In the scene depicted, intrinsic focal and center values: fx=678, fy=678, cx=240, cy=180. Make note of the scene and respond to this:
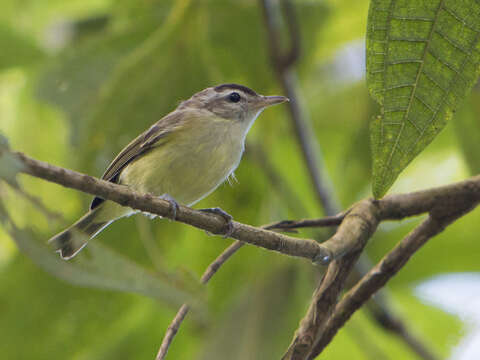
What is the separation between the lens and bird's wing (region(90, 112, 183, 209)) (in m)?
2.20

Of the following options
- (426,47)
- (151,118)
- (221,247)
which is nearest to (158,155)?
(151,118)

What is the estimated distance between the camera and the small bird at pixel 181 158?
217 cm

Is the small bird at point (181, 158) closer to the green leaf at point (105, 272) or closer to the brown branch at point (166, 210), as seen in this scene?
the brown branch at point (166, 210)

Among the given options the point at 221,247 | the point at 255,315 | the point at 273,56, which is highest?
the point at 273,56

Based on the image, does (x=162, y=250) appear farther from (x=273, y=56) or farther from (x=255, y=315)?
(x=273, y=56)

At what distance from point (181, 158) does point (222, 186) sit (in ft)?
1.89

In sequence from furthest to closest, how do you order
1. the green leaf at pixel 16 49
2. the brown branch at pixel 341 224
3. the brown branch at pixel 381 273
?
1. the green leaf at pixel 16 49
2. the brown branch at pixel 381 273
3. the brown branch at pixel 341 224

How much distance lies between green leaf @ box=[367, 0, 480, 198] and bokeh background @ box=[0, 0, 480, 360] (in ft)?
3.58

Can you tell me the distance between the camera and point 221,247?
2676 millimetres

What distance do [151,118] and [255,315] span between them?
30.5 inches

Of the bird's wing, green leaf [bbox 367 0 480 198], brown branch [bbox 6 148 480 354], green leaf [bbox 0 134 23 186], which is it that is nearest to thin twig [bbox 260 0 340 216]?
the bird's wing

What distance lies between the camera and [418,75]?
1.11 m

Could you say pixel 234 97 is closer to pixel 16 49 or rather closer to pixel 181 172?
pixel 181 172

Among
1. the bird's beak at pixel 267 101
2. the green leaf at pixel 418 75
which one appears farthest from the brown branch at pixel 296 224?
the bird's beak at pixel 267 101
